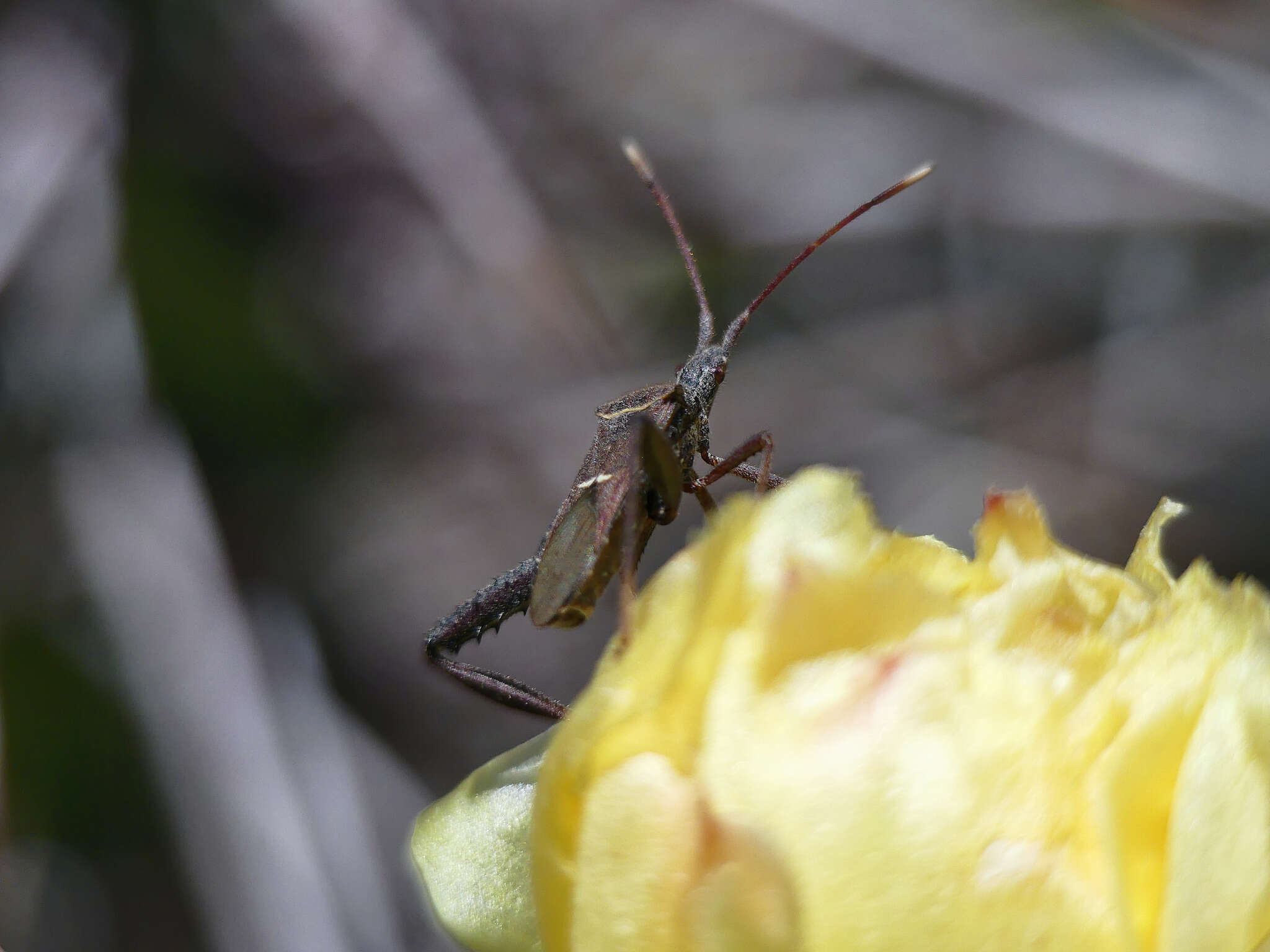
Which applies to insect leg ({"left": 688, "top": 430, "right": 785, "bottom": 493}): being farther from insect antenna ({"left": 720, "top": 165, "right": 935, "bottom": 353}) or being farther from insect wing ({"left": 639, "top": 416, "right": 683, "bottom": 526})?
insect antenna ({"left": 720, "top": 165, "right": 935, "bottom": 353})

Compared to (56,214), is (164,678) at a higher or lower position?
lower

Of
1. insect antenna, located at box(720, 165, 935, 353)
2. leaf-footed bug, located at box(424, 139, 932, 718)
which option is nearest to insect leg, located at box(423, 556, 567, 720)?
leaf-footed bug, located at box(424, 139, 932, 718)

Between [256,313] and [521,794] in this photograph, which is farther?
[256,313]

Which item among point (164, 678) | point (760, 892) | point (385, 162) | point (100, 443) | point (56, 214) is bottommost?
point (760, 892)

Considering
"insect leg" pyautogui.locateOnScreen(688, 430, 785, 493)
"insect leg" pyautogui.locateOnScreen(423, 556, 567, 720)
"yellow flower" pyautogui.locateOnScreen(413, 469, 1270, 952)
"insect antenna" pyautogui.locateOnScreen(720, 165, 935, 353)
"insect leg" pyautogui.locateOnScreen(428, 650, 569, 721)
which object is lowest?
"yellow flower" pyautogui.locateOnScreen(413, 469, 1270, 952)

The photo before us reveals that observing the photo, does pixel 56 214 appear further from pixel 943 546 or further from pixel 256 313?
pixel 943 546

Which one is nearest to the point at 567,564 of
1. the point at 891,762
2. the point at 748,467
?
the point at 748,467

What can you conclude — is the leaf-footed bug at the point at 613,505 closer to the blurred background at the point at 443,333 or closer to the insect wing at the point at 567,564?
the insect wing at the point at 567,564

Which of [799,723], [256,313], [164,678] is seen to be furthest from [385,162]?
[799,723]

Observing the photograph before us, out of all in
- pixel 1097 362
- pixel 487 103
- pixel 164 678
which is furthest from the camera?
pixel 487 103
